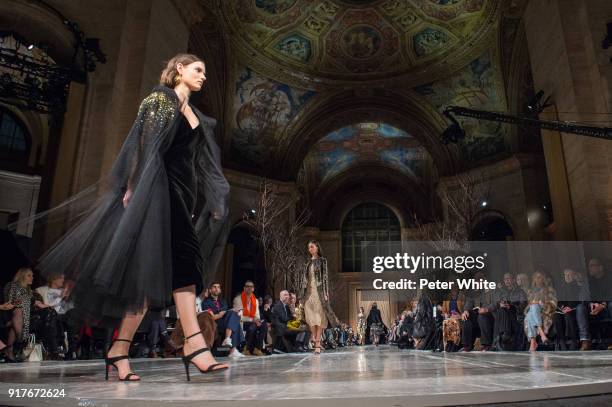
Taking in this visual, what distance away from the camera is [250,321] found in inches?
310

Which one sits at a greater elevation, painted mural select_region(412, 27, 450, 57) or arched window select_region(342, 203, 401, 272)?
painted mural select_region(412, 27, 450, 57)

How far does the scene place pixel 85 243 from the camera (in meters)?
2.12

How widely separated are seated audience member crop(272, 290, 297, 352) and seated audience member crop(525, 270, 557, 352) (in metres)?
4.28

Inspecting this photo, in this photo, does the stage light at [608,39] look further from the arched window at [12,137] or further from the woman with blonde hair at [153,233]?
the arched window at [12,137]

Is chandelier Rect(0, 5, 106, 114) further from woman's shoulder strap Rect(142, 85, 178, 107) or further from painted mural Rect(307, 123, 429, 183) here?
painted mural Rect(307, 123, 429, 183)

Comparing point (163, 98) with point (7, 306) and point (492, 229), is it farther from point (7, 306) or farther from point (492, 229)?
point (492, 229)

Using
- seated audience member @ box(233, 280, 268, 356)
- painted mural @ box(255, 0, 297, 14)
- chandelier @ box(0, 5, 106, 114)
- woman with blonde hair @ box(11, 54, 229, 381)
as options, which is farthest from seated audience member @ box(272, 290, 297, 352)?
painted mural @ box(255, 0, 297, 14)

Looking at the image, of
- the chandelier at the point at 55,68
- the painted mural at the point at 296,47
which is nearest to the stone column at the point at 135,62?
the chandelier at the point at 55,68

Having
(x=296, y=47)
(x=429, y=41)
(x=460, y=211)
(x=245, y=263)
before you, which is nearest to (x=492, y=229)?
(x=460, y=211)

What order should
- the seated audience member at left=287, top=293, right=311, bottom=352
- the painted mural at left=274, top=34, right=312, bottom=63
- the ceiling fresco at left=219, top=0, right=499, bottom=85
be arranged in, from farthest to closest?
the painted mural at left=274, top=34, right=312, bottom=63 → the ceiling fresco at left=219, top=0, right=499, bottom=85 → the seated audience member at left=287, top=293, right=311, bottom=352

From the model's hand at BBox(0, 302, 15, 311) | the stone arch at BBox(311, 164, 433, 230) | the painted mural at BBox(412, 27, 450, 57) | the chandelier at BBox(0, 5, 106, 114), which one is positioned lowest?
the model's hand at BBox(0, 302, 15, 311)

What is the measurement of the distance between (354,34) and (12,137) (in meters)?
15.1

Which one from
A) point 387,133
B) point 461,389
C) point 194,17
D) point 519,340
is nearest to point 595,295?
point 519,340

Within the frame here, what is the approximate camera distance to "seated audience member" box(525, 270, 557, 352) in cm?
712
